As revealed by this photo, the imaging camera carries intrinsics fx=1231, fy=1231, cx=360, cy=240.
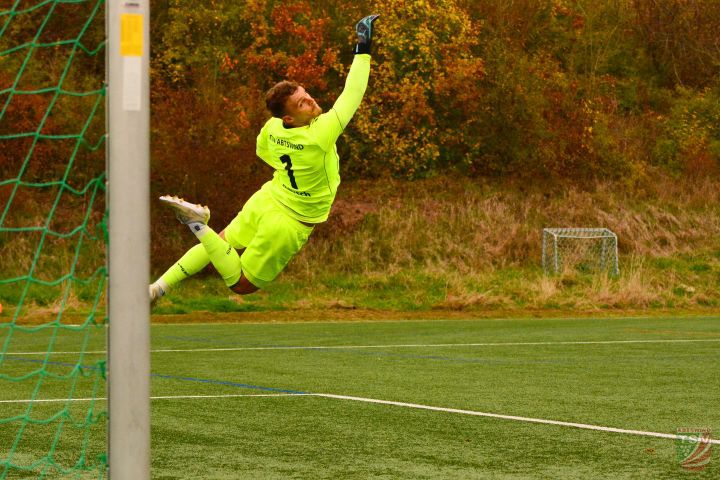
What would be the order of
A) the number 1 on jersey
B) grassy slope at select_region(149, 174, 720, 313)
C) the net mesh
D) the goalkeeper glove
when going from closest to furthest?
the goalkeeper glove, the number 1 on jersey, the net mesh, grassy slope at select_region(149, 174, 720, 313)

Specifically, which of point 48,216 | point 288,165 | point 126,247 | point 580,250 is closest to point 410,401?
point 288,165

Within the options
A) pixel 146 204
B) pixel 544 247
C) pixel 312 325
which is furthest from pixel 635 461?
pixel 544 247

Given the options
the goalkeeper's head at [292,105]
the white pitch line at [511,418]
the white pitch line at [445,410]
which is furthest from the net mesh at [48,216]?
the goalkeeper's head at [292,105]

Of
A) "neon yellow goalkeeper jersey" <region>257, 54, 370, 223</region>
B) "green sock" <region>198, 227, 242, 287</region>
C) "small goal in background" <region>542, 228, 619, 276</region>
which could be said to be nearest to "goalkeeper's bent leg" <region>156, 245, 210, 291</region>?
"green sock" <region>198, 227, 242, 287</region>

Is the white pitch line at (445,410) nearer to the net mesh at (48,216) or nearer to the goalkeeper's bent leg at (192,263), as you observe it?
the net mesh at (48,216)

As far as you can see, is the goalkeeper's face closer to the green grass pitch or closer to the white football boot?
the white football boot

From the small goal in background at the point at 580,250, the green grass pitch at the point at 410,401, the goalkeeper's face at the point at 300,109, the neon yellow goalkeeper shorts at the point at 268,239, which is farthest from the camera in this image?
the small goal in background at the point at 580,250

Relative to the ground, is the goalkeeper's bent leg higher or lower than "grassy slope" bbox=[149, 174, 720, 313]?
higher

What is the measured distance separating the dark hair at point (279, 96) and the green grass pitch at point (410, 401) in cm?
209

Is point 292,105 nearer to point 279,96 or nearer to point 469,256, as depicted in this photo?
point 279,96

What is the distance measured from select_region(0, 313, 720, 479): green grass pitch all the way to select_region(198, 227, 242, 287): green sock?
1.07m

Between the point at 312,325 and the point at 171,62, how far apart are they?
541 inches

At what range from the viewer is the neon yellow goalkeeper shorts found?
25.9 feet

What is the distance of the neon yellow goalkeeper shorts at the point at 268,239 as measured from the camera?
790 cm
